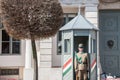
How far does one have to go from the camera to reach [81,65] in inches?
474

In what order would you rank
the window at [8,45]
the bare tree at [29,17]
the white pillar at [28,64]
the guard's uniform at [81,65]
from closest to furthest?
the guard's uniform at [81,65], the bare tree at [29,17], the white pillar at [28,64], the window at [8,45]

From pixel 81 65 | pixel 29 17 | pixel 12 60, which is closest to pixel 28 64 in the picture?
pixel 12 60

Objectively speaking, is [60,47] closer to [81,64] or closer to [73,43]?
[73,43]

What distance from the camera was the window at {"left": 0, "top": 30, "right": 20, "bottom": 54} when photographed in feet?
61.7

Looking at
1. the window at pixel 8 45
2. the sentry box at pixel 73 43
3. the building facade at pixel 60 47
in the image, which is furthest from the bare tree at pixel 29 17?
the window at pixel 8 45

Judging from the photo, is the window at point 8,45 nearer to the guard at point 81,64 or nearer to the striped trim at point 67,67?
the striped trim at point 67,67

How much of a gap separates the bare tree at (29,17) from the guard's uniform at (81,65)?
48.1 inches

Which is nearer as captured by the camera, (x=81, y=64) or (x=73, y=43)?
(x=81, y=64)

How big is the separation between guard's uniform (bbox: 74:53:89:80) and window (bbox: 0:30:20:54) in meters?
7.10

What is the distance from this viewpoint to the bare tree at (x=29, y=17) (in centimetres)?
1216

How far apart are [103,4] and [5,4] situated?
7380 mm

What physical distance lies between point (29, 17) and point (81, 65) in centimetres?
207

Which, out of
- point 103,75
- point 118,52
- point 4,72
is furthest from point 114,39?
point 4,72

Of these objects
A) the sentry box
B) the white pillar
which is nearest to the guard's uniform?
the sentry box
